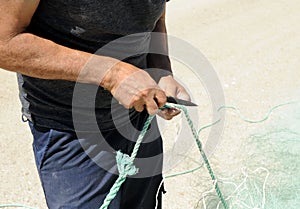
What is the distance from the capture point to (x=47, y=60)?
1062mm

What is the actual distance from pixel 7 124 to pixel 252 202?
1366 millimetres

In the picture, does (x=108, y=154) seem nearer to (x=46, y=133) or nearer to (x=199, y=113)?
(x=46, y=133)

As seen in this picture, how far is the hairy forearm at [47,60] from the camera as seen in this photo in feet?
3.40

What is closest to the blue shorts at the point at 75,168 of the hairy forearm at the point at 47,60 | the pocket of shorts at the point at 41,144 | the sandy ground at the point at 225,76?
the pocket of shorts at the point at 41,144

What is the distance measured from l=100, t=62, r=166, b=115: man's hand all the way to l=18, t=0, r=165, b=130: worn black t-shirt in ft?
0.26

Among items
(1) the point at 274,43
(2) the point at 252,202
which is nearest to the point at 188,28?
(1) the point at 274,43

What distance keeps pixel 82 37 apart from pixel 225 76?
211 centimetres

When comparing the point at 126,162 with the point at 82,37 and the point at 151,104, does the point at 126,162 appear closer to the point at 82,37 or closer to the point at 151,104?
the point at 151,104

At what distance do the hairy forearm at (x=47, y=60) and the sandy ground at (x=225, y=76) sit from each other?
116 cm

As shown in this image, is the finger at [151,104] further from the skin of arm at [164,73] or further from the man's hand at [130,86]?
the skin of arm at [164,73]

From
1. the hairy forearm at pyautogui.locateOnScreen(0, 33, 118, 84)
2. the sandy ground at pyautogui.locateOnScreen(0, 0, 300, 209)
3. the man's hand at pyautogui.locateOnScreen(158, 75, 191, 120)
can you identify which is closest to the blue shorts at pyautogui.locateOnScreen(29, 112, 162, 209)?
the man's hand at pyautogui.locateOnScreen(158, 75, 191, 120)

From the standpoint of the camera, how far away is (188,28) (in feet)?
12.7

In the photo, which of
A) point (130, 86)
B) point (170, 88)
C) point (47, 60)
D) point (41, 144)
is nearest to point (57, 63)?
point (47, 60)

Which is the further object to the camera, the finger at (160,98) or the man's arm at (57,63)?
the finger at (160,98)
